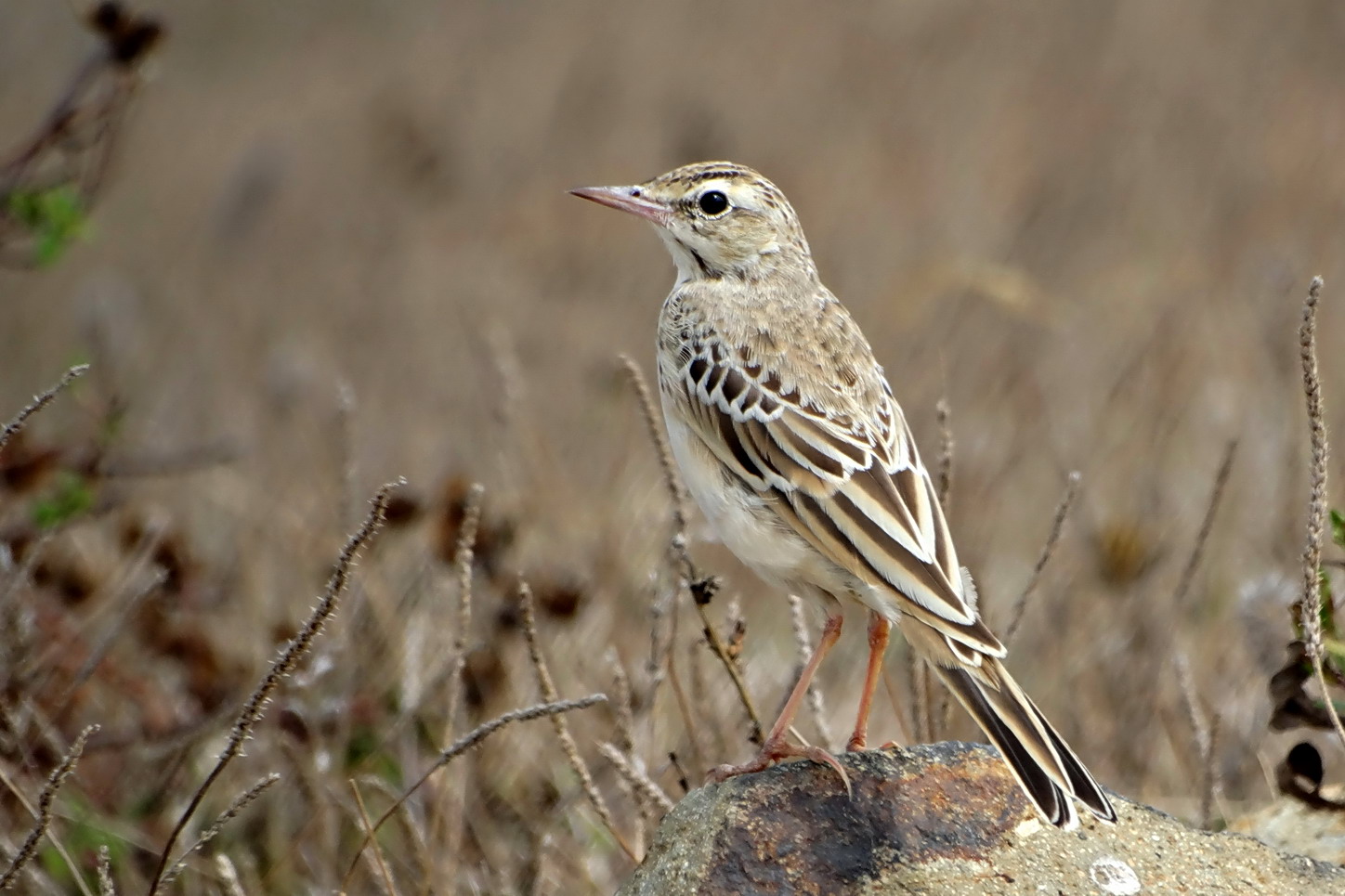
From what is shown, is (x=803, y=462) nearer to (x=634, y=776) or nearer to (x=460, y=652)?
(x=634, y=776)

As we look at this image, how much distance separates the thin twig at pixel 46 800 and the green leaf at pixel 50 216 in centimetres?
245

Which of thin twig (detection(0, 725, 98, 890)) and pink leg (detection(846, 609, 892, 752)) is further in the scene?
pink leg (detection(846, 609, 892, 752))

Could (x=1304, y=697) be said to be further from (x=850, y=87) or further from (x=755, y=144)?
(x=850, y=87)

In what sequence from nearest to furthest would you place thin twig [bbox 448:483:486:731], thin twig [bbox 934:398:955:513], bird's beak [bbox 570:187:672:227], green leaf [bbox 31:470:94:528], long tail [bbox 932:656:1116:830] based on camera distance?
long tail [bbox 932:656:1116:830]
thin twig [bbox 448:483:486:731]
thin twig [bbox 934:398:955:513]
bird's beak [bbox 570:187:672:227]
green leaf [bbox 31:470:94:528]

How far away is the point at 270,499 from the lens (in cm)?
750

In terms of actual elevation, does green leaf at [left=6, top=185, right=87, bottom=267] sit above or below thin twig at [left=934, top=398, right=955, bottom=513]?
below

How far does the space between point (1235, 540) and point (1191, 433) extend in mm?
1542

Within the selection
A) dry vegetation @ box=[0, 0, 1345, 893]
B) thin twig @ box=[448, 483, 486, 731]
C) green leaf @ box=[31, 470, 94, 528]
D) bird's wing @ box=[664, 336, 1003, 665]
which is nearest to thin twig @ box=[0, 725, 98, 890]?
dry vegetation @ box=[0, 0, 1345, 893]

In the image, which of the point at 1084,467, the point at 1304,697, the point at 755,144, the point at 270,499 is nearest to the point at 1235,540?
the point at 1084,467

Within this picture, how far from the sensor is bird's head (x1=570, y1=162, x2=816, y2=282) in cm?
459

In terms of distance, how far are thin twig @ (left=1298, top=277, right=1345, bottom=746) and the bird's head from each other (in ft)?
6.03

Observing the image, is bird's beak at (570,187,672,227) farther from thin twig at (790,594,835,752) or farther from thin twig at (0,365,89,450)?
thin twig at (0,365,89,450)

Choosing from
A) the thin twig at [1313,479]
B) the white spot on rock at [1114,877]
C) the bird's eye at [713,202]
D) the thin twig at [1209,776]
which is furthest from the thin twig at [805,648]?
the bird's eye at [713,202]

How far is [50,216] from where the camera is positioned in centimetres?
508
